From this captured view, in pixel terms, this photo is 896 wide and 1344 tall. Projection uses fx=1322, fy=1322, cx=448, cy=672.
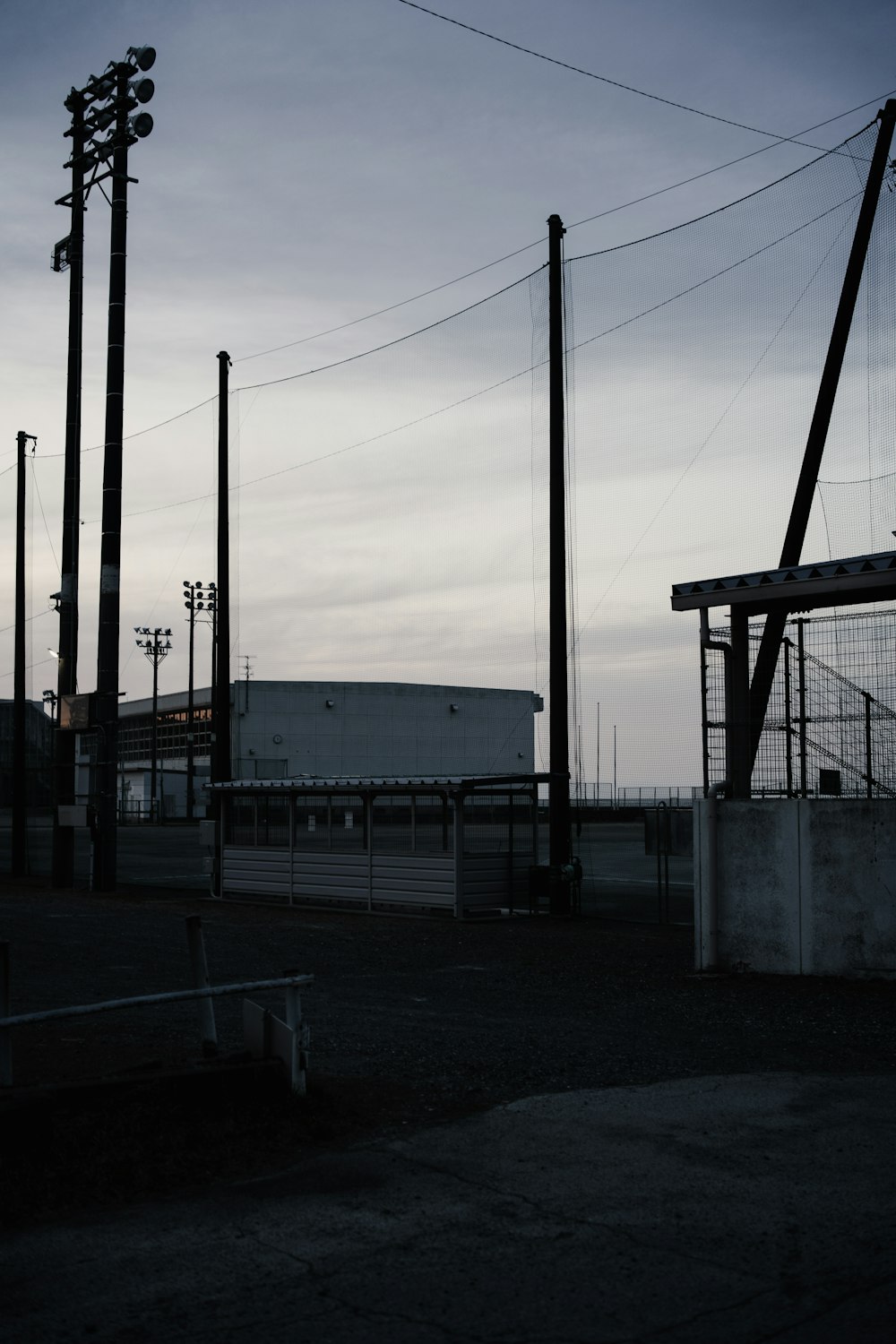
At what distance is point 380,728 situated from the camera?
9144 cm

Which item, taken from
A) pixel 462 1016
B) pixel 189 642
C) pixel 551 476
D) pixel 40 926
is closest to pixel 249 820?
pixel 40 926

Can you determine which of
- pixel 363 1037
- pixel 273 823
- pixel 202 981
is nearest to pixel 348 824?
pixel 273 823

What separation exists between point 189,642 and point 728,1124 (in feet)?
257

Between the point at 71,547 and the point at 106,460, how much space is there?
2.92 meters

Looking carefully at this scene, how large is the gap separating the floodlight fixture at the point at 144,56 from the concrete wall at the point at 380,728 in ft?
187

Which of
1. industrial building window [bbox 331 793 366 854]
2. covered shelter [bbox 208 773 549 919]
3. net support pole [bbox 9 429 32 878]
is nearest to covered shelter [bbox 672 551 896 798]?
covered shelter [bbox 208 773 549 919]

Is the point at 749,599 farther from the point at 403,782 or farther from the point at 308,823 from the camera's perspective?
the point at 308,823

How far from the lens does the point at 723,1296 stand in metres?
4.80

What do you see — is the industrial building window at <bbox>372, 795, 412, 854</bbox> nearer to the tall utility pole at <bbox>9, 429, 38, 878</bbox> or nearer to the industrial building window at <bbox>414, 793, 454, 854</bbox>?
the industrial building window at <bbox>414, 793, 454, 854</bbox>

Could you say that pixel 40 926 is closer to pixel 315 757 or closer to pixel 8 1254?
pixel 8 1254

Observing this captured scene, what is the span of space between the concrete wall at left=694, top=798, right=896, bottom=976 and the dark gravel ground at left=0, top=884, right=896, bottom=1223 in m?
0.32

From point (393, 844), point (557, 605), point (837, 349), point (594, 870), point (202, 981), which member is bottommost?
point (594, 870)

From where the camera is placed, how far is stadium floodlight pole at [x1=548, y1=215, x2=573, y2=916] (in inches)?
835

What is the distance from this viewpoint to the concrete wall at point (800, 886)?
1295 centimetres
